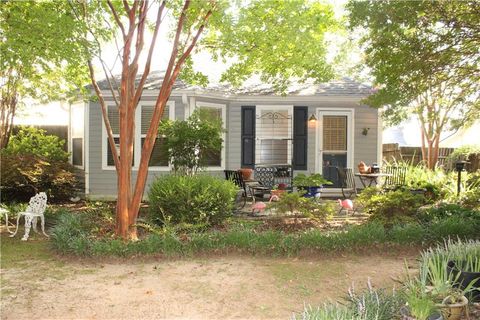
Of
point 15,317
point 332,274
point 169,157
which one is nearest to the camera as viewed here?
point 15,317

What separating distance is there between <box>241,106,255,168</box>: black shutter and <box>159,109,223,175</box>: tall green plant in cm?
230

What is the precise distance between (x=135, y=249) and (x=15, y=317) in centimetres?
220

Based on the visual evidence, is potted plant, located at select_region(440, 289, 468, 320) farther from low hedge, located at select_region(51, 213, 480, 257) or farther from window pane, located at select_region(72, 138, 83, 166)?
window pane, located at select_region(72, 138, 83, 166)

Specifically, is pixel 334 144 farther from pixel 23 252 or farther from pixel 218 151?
pixel 23 252

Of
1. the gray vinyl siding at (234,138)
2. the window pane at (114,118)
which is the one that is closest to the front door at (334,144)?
the gray vinyl siding at (234,138)

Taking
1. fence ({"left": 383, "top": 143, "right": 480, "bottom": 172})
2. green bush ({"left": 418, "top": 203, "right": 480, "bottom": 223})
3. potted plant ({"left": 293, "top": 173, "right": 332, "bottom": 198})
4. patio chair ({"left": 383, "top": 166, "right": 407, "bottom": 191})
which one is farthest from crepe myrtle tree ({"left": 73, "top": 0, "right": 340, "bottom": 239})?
fence ({"left": 383, "top": 143, "right": 480, "bottom": 172})

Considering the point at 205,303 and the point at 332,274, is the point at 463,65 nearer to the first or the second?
the point at 332,274

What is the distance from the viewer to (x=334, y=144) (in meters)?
12.7

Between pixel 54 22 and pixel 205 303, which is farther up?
pixel 54 22

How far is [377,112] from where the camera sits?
40.9 feet

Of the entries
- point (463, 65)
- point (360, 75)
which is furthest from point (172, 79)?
point (360, 75)

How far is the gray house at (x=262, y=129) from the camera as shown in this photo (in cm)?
1155

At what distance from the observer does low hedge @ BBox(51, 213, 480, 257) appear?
20.5 feet

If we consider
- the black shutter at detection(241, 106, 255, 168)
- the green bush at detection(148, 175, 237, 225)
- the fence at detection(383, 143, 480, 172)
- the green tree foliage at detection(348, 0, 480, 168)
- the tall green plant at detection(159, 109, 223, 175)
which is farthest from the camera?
the fence at detection(383, 143, 480, 172)
